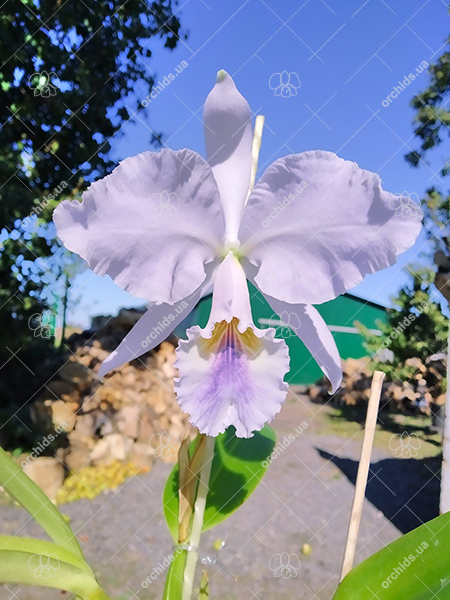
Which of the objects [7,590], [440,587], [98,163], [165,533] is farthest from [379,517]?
[98,163]

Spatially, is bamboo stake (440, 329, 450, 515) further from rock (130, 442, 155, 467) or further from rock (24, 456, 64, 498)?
rock (24, 456, 64, 498)

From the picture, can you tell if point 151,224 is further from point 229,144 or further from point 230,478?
Answer: point 230,478

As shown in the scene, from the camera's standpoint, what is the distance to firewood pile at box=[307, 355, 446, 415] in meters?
3.49

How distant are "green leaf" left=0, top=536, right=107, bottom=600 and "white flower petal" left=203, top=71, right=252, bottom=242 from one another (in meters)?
0.42

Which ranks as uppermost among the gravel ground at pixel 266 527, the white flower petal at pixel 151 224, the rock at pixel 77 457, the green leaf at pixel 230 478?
the white flower petal at pixel 151 224

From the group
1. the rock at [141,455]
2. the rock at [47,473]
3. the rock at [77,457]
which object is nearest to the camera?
the rock at [47,473]

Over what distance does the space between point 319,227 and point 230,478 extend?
1.21 ft

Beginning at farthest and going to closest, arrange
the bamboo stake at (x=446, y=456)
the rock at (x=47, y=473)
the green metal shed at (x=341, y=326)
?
the green metal shed at (x=341, y=326) < the rock at (x=47, y=473) < the bamboo stake at (x=446, y=456)

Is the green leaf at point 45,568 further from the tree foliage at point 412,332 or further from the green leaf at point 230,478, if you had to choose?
the tree foliage at point 412,332

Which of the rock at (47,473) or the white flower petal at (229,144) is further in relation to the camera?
the rock at (47,473)

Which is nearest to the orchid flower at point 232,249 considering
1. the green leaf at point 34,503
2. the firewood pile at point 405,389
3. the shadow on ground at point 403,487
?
the green leaf at point 34,503

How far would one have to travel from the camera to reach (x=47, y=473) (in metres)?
2.24

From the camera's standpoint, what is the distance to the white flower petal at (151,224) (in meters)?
0.37

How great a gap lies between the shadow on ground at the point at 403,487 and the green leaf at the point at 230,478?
204 cm
